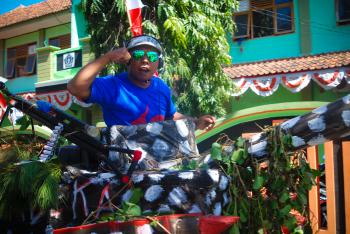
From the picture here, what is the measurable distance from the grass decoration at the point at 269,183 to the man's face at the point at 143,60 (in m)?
0.77

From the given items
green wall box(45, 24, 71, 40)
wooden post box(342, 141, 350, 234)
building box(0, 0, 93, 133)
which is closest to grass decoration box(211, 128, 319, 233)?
wooden post box(342, 141, 350, 234)

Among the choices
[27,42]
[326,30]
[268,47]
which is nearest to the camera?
[326,30]

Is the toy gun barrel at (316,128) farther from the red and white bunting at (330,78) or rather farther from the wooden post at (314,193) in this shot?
the red and white bunting at (330,78)

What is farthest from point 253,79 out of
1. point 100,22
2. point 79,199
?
point 79,199

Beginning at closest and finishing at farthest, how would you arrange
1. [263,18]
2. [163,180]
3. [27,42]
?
1. [163,180]
2. [263,18]
3. [27,42]

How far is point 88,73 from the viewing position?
2277 millimetres

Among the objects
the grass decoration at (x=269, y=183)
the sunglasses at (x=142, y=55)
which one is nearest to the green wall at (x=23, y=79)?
the sunglasses at (x=142, y=55)

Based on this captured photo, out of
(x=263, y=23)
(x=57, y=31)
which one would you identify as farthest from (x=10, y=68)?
(x=263, y=23)

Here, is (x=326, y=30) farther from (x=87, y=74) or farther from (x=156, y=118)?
(x=87, y=74)

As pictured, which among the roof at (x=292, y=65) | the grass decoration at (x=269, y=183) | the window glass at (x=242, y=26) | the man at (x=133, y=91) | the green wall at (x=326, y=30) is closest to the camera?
the grass decoration at (x=269, y=183)

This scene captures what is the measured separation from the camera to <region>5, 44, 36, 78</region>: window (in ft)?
56.9

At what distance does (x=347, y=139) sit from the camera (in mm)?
3227

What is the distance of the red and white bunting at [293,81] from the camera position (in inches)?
382

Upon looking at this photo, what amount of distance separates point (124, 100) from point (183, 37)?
421 centimetres
